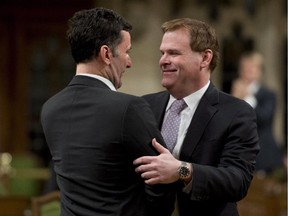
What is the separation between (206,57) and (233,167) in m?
0.39

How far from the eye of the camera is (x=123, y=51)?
126 inches

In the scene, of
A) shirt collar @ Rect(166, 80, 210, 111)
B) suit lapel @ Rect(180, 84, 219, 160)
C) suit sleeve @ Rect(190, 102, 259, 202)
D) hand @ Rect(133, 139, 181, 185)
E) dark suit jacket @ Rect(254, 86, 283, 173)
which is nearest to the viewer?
hand @ Rect(133, 139, 181, 185)

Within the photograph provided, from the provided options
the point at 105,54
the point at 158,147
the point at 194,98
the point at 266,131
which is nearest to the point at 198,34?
the point at 194,98

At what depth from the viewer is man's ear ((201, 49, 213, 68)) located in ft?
11.0

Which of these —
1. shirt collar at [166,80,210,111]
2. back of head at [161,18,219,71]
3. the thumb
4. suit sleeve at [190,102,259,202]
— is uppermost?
back of head at [161,18,219,71]

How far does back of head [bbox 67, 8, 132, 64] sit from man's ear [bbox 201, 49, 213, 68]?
33cm

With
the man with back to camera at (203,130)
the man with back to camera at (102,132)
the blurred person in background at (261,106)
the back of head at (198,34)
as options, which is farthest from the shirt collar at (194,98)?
the blurred person in background at (261,106)

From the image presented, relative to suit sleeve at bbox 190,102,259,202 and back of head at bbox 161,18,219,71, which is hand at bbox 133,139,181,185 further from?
back of head at bbox 161,18,219,71

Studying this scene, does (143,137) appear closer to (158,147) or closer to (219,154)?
(158,147)

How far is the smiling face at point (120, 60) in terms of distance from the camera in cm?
318

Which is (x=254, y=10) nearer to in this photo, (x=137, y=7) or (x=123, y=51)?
(x=137, y=7)

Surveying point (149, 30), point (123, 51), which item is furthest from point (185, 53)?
point (149, 30)

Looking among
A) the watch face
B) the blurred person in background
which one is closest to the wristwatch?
the watch face

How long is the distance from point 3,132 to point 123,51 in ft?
26.2
